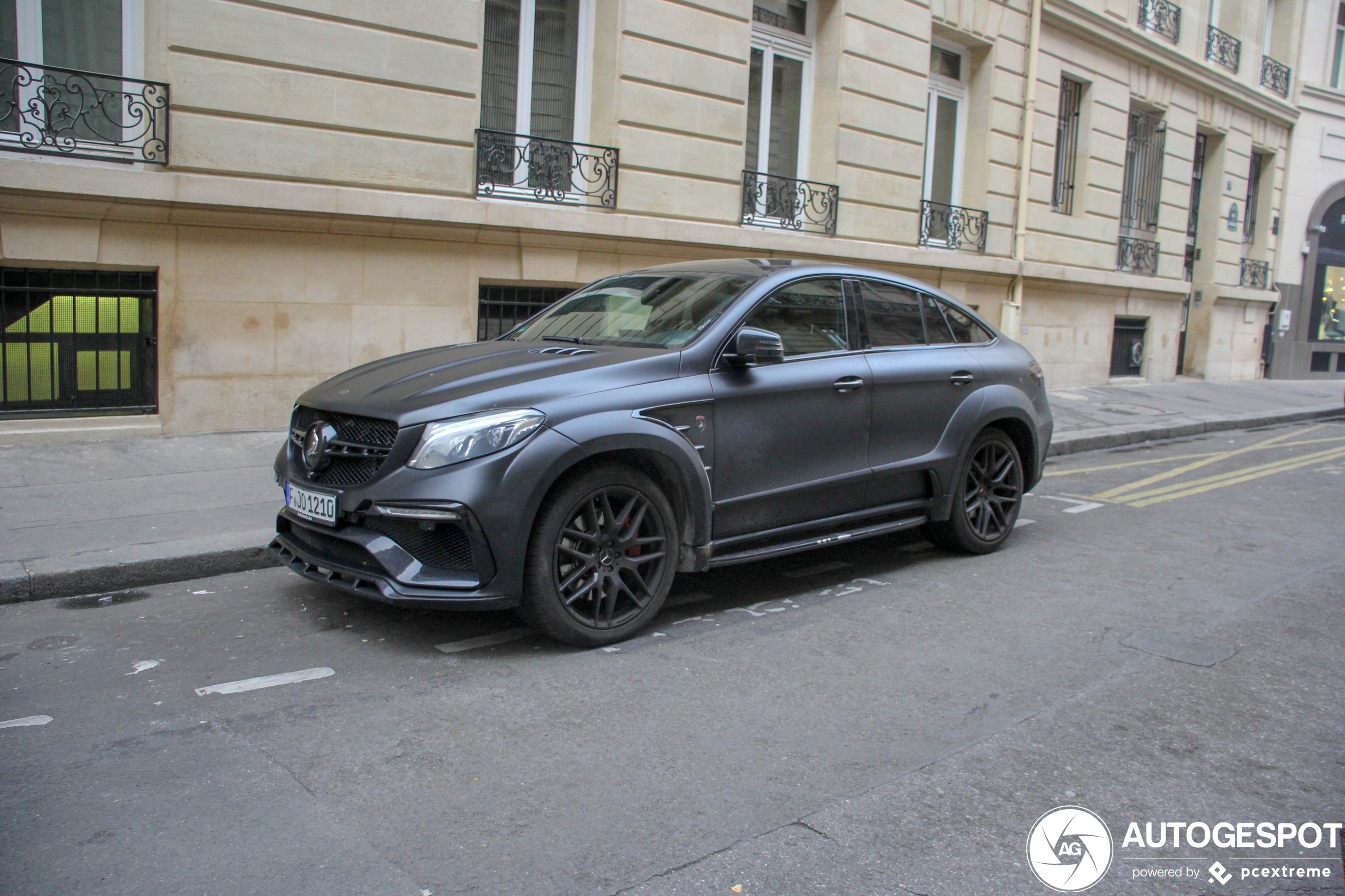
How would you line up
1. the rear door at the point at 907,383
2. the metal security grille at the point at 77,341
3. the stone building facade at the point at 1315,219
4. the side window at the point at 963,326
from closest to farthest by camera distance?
→ the rear door at the point at 907,383 → the side window at the point at 963,326 → the metal security grille at the point at 77,341 → the stone building facade at the point at 1315,219

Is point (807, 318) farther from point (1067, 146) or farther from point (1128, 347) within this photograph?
point (1128, 347)

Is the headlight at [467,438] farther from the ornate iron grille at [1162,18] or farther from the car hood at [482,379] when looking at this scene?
the ornate iron grille at [1162,18]

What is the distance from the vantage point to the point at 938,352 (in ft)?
20.8

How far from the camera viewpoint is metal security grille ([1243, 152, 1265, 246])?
23.7m

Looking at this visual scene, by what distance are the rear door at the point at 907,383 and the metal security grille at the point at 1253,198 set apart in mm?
20951

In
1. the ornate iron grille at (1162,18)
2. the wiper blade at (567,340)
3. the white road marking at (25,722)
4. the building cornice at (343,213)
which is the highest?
the ornate iron grille at (1162,18)

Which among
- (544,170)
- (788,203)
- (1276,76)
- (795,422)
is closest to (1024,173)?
(788,203)

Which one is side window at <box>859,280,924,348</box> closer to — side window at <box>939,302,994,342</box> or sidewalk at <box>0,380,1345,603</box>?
side window at <box>939,302,994,342</box>

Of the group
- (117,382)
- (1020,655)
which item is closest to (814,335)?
(1020,655)

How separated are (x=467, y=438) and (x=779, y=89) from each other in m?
10.4

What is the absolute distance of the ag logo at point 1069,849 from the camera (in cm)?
292

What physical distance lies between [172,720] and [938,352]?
4524 millimetres

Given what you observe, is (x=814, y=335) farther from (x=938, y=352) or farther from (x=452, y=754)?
(x=452, y=754)

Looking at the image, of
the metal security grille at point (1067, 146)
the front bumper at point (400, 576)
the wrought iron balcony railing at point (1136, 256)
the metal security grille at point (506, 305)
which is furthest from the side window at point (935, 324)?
the wrought iron balcony railing at point (1136, 256)
